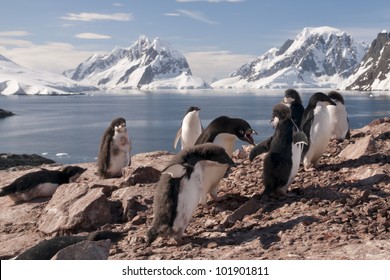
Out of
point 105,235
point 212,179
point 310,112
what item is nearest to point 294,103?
point 310,112

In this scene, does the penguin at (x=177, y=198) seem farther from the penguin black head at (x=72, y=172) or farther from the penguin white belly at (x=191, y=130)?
the penguin white belly at (x=191, y=130)

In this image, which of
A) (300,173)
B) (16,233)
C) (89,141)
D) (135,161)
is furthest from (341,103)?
(89,141)

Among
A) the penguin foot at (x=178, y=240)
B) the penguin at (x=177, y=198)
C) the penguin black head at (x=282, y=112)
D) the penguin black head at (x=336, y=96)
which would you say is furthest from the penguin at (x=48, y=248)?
the penguin black head at (x=336, y=96)

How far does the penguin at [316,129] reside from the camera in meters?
9.82

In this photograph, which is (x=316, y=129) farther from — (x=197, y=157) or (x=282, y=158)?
(x=197, y=157)

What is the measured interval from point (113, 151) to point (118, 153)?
136 mm

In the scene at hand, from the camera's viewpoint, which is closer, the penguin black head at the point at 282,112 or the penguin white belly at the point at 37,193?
the penguin black head at the point at 282,112

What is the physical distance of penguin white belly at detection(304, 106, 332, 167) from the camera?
9.85m

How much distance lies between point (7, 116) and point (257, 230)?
8967 cm

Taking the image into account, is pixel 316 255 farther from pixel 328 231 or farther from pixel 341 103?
pixel 341 103

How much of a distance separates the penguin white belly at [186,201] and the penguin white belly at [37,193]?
5419mm

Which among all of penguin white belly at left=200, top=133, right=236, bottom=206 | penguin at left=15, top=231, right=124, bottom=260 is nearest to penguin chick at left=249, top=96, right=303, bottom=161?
penguin white belly at left=200, top=133, right=236, bottom=206

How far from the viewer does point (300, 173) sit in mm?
9398

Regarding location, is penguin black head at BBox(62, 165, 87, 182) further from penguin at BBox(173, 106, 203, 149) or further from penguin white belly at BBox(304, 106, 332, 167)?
penguin white belly at BBox(304, 106, 332, 167)
